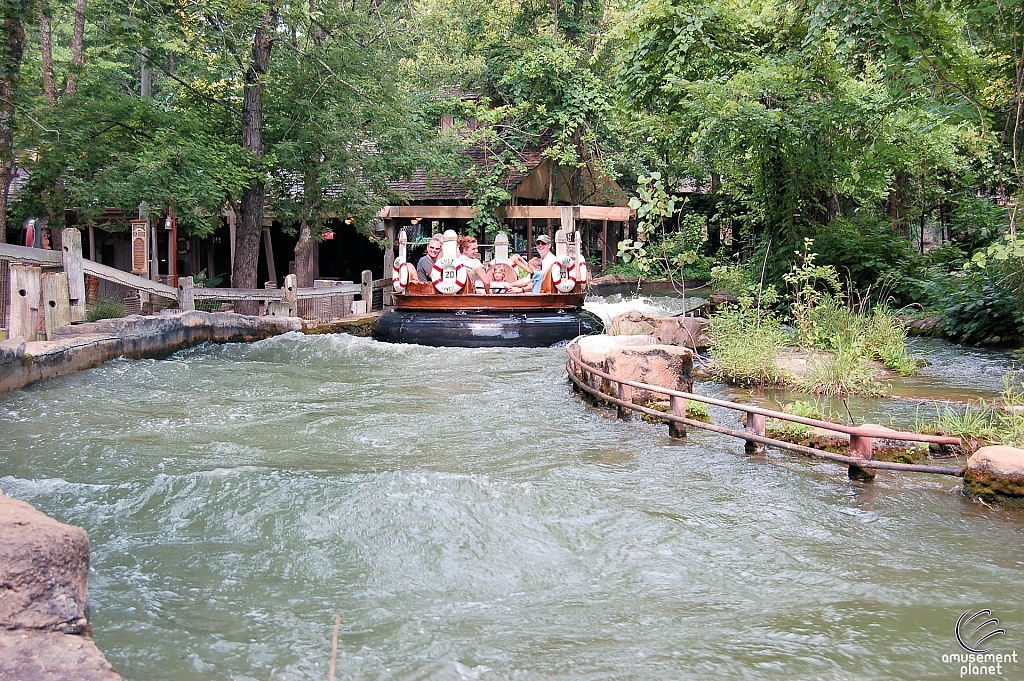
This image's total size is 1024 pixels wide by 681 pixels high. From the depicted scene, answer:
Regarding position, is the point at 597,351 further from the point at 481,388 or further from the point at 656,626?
the point at 656,626

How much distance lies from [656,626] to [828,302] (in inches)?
370

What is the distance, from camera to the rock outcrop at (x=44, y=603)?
2.96 metres

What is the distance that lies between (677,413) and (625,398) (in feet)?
3.34

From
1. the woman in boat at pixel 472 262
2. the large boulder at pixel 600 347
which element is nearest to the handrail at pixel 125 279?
the woman in boat at pixel 472 262

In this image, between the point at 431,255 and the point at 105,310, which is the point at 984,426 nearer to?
the point at 431,255

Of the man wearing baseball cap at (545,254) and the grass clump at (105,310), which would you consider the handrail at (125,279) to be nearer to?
the grass clump at (105,310)

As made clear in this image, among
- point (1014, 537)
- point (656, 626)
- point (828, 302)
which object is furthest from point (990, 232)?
point (656, 626)

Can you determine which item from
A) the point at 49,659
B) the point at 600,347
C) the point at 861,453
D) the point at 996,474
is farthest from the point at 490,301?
the point at 49,659

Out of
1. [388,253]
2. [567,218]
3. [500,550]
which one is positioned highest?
[567,218]

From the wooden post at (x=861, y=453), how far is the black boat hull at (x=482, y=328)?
8718 millimetres

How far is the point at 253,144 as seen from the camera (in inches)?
641

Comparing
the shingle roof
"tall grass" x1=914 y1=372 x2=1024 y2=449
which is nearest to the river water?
"tall grass" x1=914 y1=372 x2=1024 y2=449

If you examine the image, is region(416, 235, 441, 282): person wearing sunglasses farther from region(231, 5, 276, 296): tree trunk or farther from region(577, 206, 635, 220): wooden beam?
region(577, 206, 635, 220): wooden beam

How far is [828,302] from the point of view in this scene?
12930mm
